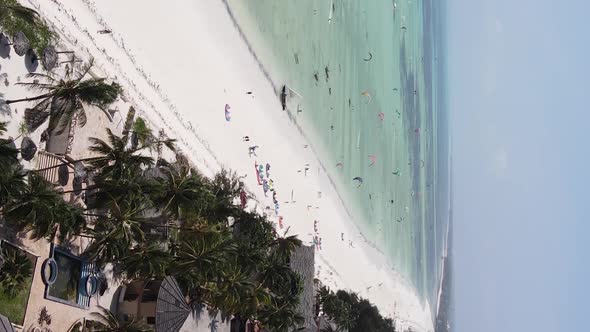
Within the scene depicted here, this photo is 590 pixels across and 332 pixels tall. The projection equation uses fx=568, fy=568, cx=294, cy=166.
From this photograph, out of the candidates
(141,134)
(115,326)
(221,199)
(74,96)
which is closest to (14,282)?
(115,326)

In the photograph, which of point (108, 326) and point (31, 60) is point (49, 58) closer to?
point (31, 60)

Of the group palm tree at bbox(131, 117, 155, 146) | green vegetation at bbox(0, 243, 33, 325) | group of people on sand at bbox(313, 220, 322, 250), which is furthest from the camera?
group of people on sand at bbox(313, 220, 322, 250)

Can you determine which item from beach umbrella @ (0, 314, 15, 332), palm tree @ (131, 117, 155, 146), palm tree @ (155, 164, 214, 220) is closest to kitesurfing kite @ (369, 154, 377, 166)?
palm tree @ (131, 117, 155, 146)

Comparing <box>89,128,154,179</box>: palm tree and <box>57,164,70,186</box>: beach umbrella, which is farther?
<box>57,164,70,186</box>: beach umbrella

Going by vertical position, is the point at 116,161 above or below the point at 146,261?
above

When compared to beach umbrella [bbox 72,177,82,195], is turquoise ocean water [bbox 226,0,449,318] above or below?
above

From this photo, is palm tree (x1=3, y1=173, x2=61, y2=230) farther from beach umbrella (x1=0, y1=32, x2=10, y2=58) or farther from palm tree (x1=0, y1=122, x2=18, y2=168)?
beach umbrella (x1=0, y1=32, x2=10, y2=58)

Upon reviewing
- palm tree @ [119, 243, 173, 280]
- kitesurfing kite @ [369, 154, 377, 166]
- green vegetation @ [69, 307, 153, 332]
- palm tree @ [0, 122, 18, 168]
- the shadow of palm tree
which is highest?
kitesurfing kite @ [369, 154, 377, 166]
